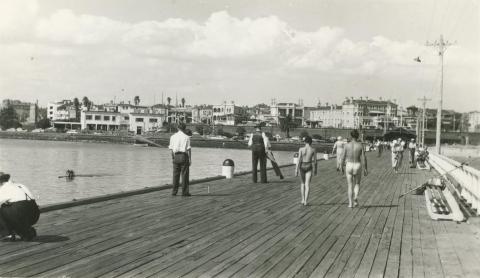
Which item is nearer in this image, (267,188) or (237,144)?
(267,188)

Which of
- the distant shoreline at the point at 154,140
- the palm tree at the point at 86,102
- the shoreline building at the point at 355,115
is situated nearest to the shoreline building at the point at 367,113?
the shoreline building at the point at 355,115

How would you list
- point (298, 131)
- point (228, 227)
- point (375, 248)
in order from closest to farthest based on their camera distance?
point (375, 248) → point (228, 227) → point (298, 131)

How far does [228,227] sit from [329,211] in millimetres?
3107

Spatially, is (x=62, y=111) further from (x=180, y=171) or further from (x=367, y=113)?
(x=180, y=171)

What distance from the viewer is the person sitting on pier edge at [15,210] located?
6.81 metres

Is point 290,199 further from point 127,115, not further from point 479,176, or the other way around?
point 127,115

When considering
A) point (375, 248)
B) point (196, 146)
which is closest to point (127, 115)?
point (196, 146)

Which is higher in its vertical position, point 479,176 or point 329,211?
point 479,176

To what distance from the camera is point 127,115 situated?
529 feet

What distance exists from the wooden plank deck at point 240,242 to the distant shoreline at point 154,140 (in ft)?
306

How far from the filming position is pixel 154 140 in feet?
403

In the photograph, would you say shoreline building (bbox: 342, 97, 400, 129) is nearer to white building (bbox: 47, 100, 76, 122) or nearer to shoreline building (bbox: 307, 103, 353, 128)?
shoreline building (bbox: 307, 103, 353, 128)

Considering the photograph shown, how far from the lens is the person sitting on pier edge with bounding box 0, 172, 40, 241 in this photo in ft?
22.3

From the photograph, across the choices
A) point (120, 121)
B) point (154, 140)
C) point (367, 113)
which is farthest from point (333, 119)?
point (154, 140)
